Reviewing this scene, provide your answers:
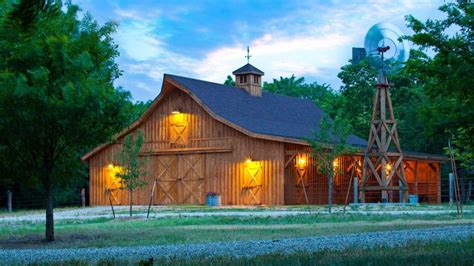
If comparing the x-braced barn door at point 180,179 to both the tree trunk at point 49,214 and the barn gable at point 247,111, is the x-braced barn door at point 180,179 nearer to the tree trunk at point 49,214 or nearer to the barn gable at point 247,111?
the barn gable at point 247,111

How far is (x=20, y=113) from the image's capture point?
1434cm

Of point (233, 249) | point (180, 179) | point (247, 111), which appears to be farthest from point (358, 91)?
point (233, 249)

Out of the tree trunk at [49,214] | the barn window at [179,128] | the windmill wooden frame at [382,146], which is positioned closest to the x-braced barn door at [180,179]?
the barn window at [179,128]

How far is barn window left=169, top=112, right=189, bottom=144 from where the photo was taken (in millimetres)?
38781

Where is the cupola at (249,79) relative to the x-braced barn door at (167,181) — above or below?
above

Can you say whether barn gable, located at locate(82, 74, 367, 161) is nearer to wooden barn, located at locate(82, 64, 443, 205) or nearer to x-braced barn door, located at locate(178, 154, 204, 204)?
wooden barn, located at locate(82, 64, 443, 205)

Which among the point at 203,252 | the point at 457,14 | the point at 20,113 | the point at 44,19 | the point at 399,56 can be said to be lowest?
the point at 203,252

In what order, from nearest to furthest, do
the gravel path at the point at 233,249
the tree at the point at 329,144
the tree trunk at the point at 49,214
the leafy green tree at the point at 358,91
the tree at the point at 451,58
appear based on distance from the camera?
the gravel path at the point at 233,249 → the tree at the point at 451,58 → the tree trunk at the point at 49,214 → the tree at the point at 329,144 → the leafy green tree at the point at 358,91

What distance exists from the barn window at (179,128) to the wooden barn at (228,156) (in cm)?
5

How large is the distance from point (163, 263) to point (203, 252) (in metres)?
2.59

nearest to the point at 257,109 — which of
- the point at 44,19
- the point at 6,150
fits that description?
the point at 6,150

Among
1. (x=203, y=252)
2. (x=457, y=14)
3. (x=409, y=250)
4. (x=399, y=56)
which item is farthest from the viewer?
(x=399, y=56)

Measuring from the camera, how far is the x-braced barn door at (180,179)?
38062mm

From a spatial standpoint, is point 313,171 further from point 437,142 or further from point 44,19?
point 44,19
